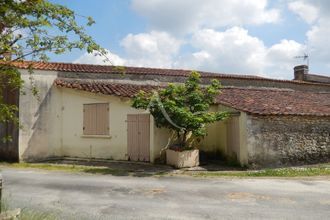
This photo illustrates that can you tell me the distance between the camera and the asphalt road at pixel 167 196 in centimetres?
791

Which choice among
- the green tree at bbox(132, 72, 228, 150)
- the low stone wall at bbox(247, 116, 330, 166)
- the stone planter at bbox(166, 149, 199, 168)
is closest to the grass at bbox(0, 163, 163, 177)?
the stone planter at bbox(166, 149, 199, 168)

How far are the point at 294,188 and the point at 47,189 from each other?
258 inches

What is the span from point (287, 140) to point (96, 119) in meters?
7.64

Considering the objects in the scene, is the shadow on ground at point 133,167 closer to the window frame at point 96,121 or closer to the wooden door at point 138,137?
the wooden door at point 138,137

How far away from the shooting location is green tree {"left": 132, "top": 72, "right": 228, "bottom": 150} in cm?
1395

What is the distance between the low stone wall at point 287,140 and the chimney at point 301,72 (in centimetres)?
1500

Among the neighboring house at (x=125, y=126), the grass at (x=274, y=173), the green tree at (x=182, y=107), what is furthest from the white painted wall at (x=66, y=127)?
the grass at (x=274, y=173)

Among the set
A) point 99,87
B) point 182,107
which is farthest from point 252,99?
point 99,87

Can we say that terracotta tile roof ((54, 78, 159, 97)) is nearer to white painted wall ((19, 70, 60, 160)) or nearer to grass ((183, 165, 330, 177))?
white painted wall ((19, 70, 60, 160))

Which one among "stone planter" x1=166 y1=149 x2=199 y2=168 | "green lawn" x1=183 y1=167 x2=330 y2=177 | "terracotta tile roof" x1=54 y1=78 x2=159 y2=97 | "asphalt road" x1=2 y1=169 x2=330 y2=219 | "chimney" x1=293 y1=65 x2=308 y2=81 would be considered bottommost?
"asphalt road" x1=2 y1=169 x2=330 y2=219

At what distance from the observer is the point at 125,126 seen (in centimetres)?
1589

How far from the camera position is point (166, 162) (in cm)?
1509

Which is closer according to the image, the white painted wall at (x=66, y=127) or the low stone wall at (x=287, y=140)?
the low stone wall at (x=287, y=140)

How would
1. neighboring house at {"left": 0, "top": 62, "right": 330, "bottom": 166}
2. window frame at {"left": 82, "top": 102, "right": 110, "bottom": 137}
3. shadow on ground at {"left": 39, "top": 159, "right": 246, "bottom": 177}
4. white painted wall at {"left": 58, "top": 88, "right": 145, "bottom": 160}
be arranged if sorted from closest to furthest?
1. shadow on ground at {"left": 39, "top": 159, "right": 246, "bottom": 177}
2. neighboring house at {"left": 0, "top": 62, "right": 330, "bottom": 166}
3. white painted wall at {"left": 58, "top": 88, "right": 145, "bottom": 160}
4. window frame at {"left": 82, "top": 102, "right": 110, "bottom": 137}
